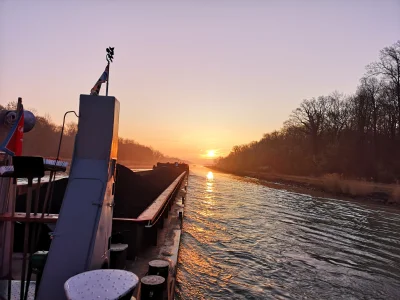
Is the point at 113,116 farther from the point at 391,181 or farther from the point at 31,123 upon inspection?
the point at 391,181

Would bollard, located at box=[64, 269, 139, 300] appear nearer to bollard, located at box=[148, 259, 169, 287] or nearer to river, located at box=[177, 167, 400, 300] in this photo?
bollard, located at box=[148, 259, 169, 287]

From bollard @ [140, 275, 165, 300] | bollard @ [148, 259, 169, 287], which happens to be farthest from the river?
bollard @ [140, 275, 165, 300]

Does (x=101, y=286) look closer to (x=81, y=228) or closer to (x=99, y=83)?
(x=81, y=228)

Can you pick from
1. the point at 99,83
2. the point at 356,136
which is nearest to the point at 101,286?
the point at 99,83

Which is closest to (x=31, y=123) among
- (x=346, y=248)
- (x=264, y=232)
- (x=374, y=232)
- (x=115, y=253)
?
(x=115, y=253)

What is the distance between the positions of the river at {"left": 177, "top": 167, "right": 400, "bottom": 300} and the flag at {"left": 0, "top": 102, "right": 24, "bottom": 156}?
14.5 feet

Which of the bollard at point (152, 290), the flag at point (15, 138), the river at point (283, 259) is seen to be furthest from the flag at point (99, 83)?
the river at point (283, 259)

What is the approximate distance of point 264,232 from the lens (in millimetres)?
12891

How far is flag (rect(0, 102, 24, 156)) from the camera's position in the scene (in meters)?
3.64

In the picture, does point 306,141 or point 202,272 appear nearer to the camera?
point 202,272

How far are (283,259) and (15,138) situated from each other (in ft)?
27.2

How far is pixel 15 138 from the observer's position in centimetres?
369

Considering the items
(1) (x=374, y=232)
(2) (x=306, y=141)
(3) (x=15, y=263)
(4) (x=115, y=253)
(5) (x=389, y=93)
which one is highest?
(5) (x=389, y=93)

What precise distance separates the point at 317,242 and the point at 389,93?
4568cm
